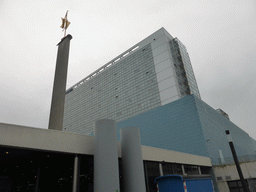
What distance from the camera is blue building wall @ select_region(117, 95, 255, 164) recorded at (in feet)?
110

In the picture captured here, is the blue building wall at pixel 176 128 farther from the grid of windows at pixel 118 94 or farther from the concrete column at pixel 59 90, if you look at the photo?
the concrete column at pixel 59 90

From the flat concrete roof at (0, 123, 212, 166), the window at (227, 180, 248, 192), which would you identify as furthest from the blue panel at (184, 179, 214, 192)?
the window at (227, 180, 248, 192)

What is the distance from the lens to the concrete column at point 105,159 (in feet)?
38.8

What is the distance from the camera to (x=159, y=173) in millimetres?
19750

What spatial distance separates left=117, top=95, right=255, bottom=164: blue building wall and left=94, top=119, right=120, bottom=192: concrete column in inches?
942

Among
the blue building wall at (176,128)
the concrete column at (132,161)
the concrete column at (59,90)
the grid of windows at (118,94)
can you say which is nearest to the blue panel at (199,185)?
the concrete column at (132,161)

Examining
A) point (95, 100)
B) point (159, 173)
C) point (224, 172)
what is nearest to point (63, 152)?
point (159, 173)

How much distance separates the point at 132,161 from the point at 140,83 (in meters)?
43.0

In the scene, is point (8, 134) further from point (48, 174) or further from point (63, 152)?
point (48, 174)

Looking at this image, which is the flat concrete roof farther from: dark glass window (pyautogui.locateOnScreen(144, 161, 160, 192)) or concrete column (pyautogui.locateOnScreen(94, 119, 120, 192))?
dark glass window (pyautogui.locateOnScreen(144, 161, 160, 192))

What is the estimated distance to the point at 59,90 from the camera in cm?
2272

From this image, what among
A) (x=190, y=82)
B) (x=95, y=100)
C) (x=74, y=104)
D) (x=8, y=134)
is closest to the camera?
(x=8, y=134)

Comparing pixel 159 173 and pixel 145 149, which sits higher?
pixel 145 149

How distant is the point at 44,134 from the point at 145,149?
10.0 metres
